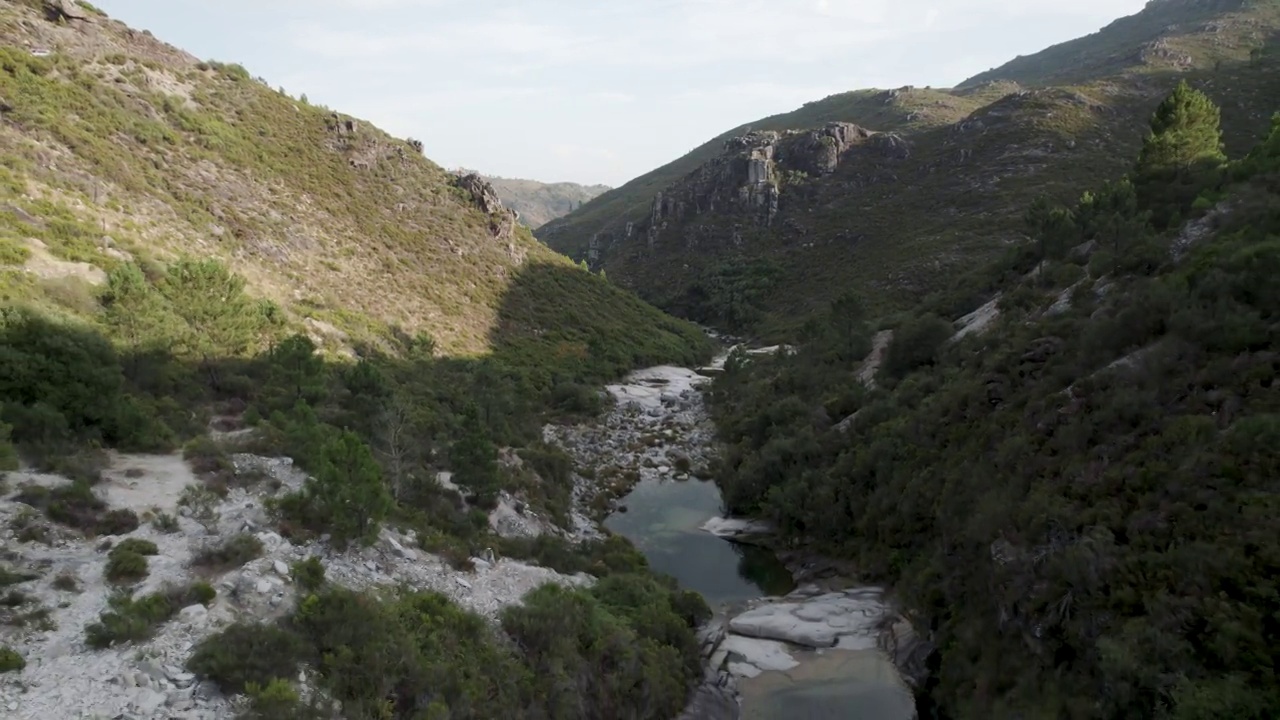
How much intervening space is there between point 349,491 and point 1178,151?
50.8 m

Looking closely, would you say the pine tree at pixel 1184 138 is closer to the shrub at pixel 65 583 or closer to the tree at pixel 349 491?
the tree at pixel 349 491

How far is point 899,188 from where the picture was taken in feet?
362

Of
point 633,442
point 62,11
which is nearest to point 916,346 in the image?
point 633,442

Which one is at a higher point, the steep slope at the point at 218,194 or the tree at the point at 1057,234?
the steep slope at the point at 218,194

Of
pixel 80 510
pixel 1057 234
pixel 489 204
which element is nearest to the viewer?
pixel 80 510

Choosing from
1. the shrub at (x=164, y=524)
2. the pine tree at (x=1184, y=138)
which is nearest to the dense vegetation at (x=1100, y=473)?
the pine tree at (x=1184, y=138)

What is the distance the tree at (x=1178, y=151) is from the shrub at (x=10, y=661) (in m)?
52.0

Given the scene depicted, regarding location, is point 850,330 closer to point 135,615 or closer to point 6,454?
point 135,615

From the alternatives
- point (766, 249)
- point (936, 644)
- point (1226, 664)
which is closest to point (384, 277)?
point (936, 644)

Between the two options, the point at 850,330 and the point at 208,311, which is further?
the point at 850,330

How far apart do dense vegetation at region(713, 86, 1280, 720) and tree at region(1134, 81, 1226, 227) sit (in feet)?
0.42

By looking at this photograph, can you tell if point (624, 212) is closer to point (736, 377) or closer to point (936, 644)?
point (736, 377)

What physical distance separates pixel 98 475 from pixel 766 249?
109384 mm

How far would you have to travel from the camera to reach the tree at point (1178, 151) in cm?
3862
